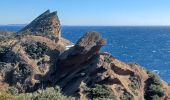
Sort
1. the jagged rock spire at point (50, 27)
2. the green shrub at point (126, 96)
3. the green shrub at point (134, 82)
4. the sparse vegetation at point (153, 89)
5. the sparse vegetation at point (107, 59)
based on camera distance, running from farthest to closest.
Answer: the jagged rock spire at point (50, 27), the sparse vegetation at point (153, 89), the green shrub at point (134, 82), the sparse vegetation at point (107, 59), the green shrub at point (126, 96)

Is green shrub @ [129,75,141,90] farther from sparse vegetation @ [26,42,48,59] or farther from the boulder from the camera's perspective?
sparse vegetation @ [26,42,48,59]

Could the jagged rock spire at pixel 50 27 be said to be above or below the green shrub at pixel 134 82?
above

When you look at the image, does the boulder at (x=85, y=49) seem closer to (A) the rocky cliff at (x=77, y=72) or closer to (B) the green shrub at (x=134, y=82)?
(A) the rocky cliff at (x=77, y=72)

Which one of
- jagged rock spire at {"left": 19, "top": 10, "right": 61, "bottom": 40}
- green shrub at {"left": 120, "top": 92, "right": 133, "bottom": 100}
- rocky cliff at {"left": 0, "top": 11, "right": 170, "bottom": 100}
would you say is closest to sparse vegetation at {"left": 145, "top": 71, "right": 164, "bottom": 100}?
rocky cliff at {"left": 0, "top": 11, "right": 170, "bottom": 100}

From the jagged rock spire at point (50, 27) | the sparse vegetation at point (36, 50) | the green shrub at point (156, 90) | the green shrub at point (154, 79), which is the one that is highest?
the jagged rock spire at point (50, 27)

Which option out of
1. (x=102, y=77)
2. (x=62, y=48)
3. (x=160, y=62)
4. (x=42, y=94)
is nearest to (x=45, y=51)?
(x=62, y=48)

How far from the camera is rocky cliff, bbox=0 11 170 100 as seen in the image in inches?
2008

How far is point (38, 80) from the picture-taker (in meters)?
56.5

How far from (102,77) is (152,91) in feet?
22.9

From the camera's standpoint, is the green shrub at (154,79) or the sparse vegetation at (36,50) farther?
the sparse vegetation at (36,50)

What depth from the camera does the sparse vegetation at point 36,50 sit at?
59550 millimetres

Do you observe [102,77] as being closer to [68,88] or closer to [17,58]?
[68,88]

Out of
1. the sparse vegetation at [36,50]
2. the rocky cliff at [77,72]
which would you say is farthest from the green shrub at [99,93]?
the sparse vegetation at [36,50]

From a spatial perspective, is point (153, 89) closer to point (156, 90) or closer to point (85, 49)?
point (156, 90)
